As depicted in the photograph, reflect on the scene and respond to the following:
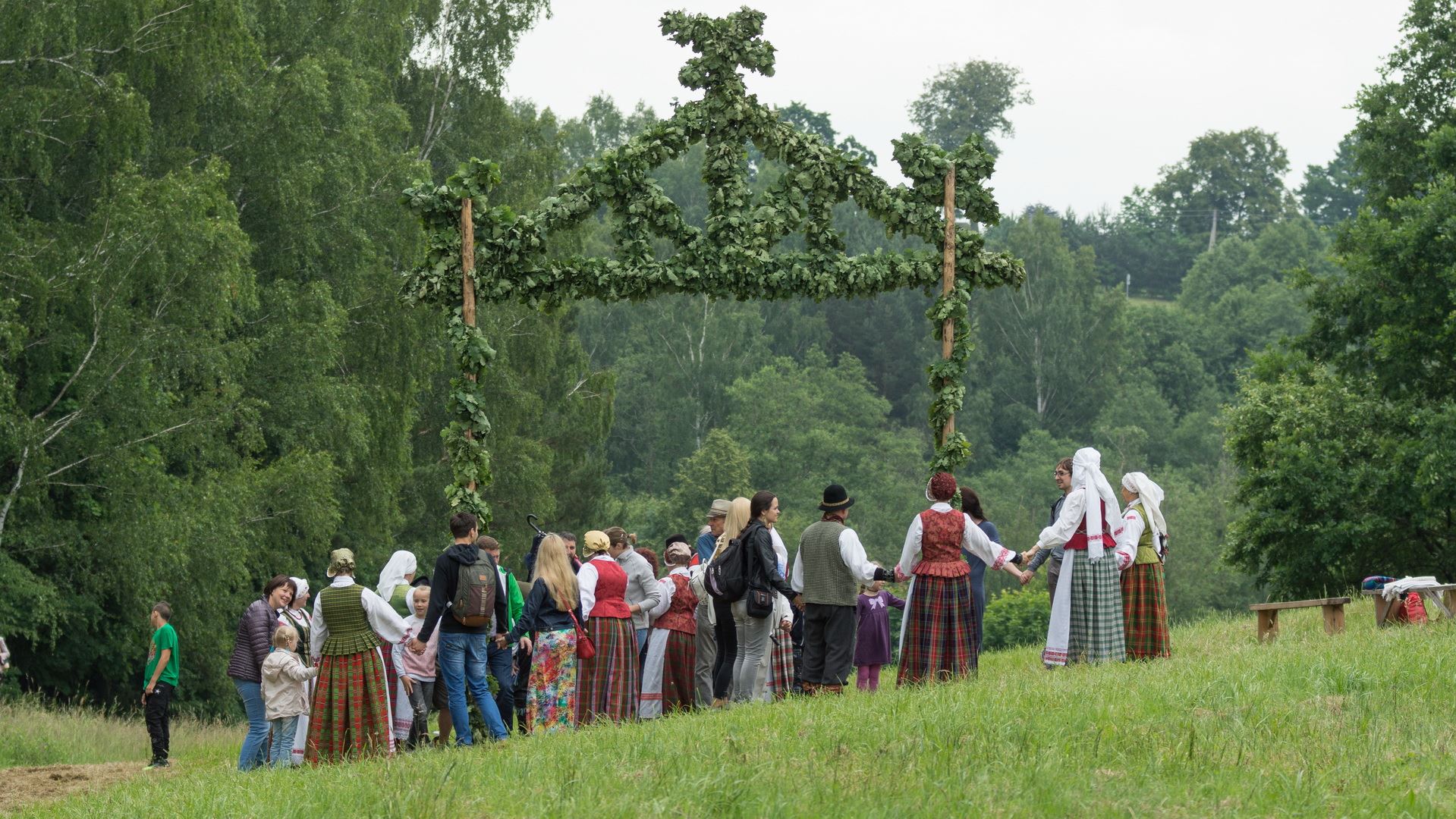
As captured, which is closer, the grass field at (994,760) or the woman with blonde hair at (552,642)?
the grass field at (994,760)

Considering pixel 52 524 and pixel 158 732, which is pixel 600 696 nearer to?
pixel 158 732

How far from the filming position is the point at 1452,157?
28.9 m

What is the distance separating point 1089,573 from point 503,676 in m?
4.74

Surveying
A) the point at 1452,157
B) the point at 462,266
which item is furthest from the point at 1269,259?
the point at 462,266

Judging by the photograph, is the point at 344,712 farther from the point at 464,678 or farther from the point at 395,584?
the point at 395,584

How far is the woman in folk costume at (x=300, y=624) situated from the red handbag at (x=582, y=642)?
6.37ft

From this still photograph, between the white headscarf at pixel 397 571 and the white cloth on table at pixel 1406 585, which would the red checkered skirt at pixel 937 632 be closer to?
the white headscarf at pixel 397 571

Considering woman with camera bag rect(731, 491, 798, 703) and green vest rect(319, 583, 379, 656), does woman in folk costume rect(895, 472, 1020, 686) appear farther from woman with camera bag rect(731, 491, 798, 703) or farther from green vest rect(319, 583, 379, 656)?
green vest rect(319, 583, 379, 656)

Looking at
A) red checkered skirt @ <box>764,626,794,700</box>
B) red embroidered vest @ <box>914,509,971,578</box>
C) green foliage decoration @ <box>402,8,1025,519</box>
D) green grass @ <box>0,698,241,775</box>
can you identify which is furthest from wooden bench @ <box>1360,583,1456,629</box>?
green grass @ <box>0,698,241,775</box>

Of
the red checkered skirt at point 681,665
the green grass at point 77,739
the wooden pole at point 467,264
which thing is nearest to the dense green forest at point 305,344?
the green grass at point 77,739

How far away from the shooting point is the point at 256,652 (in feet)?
43.9

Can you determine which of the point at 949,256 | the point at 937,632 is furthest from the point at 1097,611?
the point at 949,256

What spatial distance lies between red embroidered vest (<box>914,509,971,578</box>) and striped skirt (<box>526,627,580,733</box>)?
2.73 m

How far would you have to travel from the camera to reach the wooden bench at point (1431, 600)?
15148mm
